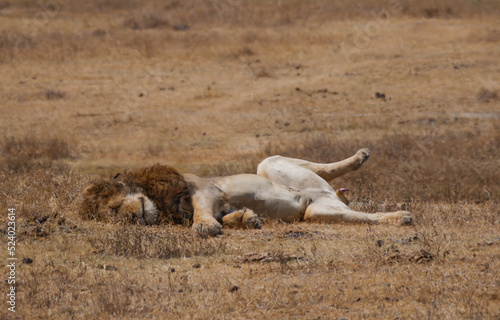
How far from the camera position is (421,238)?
6.94m

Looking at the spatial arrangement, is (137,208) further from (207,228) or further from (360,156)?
(360,156)

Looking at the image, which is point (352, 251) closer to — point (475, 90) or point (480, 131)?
point (480, 131)

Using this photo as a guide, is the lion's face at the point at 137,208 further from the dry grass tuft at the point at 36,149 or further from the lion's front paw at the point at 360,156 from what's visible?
the dry grass tuft at the point at 36,149

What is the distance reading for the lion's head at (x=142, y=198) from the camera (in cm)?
740

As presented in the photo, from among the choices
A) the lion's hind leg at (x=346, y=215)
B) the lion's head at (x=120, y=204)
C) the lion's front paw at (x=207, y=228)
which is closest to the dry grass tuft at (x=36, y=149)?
the lion's head at (x=120, y=204)

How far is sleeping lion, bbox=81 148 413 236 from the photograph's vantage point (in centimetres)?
743

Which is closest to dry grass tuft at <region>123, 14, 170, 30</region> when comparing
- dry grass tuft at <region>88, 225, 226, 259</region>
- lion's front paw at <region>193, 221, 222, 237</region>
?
lion's front paw at <region>193, 221, 222, 237</region>

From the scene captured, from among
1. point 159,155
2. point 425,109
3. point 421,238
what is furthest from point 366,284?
point 425,109

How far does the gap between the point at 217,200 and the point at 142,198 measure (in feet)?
2.53

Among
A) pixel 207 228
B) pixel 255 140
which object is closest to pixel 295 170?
pixel 207 228

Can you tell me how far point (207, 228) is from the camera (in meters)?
7.04

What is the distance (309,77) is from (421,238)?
15.1 m

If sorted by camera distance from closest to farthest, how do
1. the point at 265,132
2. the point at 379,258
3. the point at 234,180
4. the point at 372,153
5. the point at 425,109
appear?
the point at 379,258 → the point at 234,180 → the point at 372,153 → the point at 265,132 → the point at 425,109

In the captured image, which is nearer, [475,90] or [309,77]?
[475,90]
